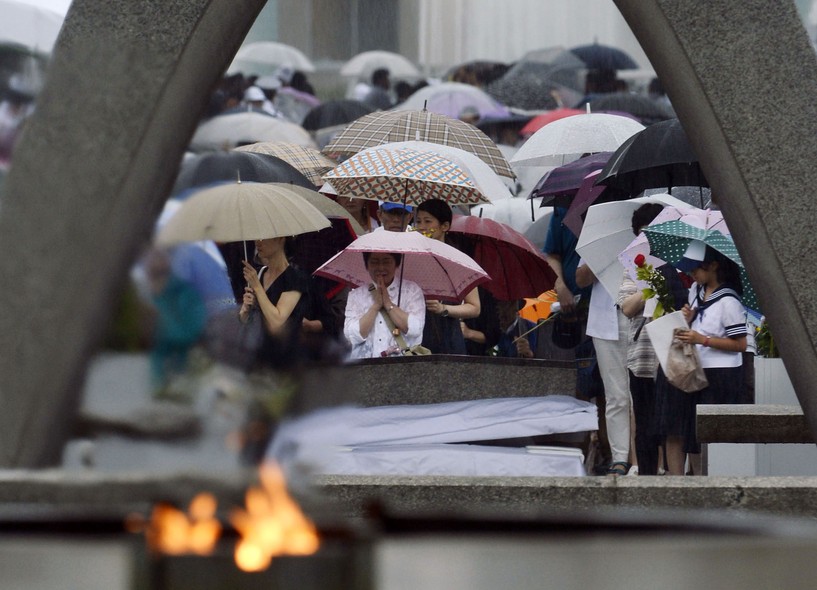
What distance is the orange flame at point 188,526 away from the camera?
257 cm

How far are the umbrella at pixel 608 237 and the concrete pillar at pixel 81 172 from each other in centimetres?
473

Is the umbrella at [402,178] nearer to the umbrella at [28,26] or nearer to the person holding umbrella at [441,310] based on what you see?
the person holding umbrella at [441,310]

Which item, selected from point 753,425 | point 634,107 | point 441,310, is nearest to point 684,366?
point 753,425

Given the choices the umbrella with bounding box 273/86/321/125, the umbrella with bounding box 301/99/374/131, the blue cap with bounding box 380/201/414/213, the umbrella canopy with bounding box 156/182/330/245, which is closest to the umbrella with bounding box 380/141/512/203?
the blue cap with bounding box 380/201/414/213

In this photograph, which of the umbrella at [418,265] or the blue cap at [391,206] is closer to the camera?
the umbrella at [418,265]

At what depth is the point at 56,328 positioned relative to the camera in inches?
157

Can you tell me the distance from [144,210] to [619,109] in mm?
12005

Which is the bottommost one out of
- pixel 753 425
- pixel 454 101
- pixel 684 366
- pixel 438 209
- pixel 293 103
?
pixel 753 425

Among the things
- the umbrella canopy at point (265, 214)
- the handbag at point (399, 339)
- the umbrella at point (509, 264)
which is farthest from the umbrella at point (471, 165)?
the handbag at point (399, 339)

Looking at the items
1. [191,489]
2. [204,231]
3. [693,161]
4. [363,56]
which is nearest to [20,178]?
[204,231]

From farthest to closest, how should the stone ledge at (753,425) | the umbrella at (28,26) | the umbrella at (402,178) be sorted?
1. the umbrella at (402,178)
2. the stone ledge at (753,425)
3. the umbrella at (28,26)

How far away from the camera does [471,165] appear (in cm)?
970

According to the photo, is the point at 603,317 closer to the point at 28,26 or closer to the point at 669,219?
the point at 669,219

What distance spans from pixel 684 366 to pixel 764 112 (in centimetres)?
377
